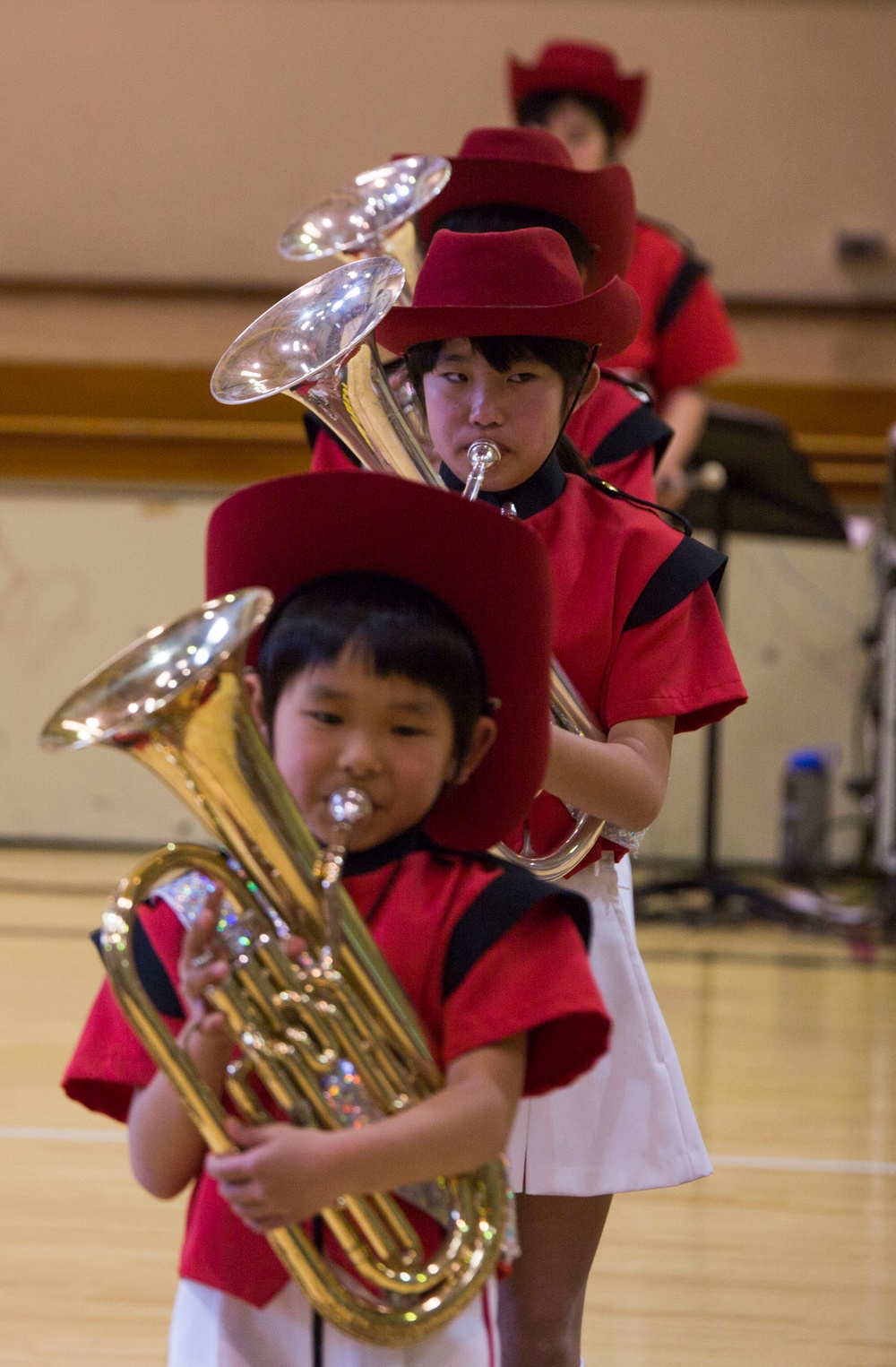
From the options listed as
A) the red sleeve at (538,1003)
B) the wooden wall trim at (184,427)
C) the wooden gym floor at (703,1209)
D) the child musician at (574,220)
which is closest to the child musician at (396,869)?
the red sleeve at (538,1003)

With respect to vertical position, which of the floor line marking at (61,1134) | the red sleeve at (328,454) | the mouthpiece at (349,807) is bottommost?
the floor line marking at (61,1134)

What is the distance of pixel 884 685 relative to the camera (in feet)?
13.1

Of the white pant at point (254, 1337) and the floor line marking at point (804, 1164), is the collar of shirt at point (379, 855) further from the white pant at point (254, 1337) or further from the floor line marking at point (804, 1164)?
the floor line marking at point (804, 1164)

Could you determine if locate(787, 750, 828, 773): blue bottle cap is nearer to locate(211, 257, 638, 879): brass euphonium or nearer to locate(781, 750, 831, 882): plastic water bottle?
locate(781, 750, 831, 882): plastic water bottle

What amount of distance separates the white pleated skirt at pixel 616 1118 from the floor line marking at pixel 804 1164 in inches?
45.3

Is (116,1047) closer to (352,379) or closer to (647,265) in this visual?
(352,379)

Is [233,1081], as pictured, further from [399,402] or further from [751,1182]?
[751,1182]

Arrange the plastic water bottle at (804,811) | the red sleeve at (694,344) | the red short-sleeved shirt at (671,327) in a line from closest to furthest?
the red short-sleeved shirt at (671,327) → the red sleeve at (694,344) → the plastic water bottle at (804,811)

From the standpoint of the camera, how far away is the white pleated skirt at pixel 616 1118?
4.43 ft

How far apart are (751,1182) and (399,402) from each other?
1.54 metres

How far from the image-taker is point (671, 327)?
2949 mm

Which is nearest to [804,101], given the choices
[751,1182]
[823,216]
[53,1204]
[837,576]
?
[823,216]

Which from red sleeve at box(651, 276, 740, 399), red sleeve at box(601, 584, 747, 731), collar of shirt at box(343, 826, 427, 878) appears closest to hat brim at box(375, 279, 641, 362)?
red sleeve at box(601, 584, 747, 731)

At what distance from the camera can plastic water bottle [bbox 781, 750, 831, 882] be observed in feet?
14.4
